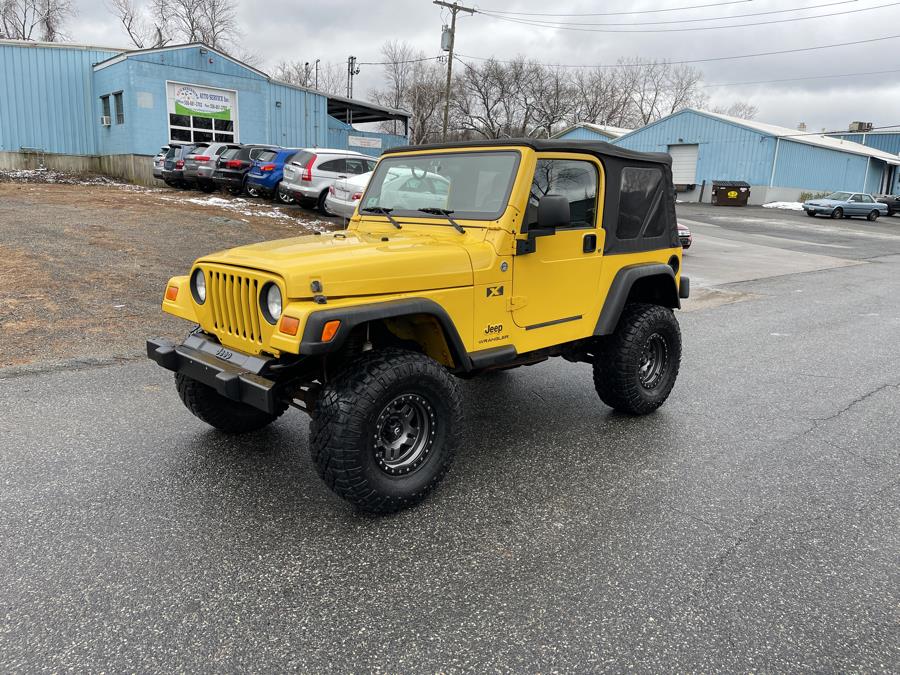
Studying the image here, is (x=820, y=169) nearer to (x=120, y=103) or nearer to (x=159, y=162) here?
(x=159, y=162)

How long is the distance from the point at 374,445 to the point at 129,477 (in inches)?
61.0

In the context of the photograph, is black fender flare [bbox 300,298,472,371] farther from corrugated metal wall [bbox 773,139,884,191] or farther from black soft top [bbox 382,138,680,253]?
corrugated metal wall [bbox 773,139,884,191]

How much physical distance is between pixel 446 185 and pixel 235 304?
1.56 meters

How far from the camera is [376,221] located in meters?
4.42

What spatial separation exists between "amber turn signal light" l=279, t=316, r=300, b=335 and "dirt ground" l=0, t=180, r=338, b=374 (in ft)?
12.8

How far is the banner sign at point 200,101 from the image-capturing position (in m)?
22.6

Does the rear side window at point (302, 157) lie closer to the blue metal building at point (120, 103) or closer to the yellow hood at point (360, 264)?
the blue metal building at point (120, 103)

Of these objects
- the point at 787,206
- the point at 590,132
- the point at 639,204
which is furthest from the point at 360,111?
the point at 639,204

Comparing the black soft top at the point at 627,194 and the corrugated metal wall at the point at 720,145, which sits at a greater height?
the corrugated metal wall at the point at 720,145

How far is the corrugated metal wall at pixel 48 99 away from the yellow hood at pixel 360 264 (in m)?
23.9

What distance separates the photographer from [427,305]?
3287 mm

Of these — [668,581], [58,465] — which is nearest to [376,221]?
[58,465]

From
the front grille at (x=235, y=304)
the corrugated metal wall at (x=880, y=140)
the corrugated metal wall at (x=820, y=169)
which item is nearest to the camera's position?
the front grille at (x=235, y=304)

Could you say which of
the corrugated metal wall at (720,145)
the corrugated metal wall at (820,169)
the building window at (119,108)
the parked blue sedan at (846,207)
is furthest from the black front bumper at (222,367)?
the corrugated metal wall at (820,169)
